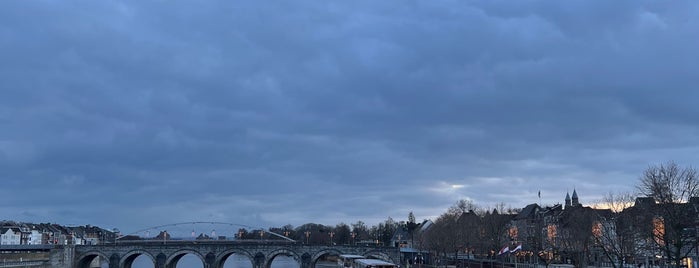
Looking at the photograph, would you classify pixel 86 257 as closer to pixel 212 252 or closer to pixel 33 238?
pixel 212 252

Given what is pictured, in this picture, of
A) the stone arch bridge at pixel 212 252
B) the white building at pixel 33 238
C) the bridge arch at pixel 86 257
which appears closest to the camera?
the stone arch bridge at pixel 212 252

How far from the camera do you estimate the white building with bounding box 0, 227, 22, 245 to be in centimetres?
17738

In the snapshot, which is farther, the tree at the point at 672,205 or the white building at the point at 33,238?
the white building at the point at 33,238

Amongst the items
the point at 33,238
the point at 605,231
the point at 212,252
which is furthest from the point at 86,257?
the point at 605,231

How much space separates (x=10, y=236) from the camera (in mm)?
180750

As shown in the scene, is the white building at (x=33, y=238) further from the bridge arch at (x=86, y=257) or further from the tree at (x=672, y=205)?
the tree at (x=672, y=205)

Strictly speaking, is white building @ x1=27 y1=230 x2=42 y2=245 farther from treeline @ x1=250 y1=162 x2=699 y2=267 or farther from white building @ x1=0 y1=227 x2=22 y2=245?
treeline @ x1=250 y1=162 x2=699 y2=267

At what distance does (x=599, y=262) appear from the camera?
9444cm

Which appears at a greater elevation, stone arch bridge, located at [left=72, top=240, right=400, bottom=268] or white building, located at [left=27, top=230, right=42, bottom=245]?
white building, located at [left=27, top=230, right=42, bottom=245]

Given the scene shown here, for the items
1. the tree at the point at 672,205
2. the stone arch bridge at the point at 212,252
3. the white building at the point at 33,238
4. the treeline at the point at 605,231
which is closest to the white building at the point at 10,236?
the white building at the point at 33,238

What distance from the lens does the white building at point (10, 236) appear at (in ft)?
582

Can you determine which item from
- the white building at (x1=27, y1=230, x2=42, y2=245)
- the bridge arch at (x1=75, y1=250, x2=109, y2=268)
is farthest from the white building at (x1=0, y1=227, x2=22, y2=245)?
the bridge arch at (x1=75, y1=250, x2=109, y2=268)

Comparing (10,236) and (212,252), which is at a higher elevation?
(10,236)

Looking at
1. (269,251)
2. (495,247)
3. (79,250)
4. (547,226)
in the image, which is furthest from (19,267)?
(547,226)
